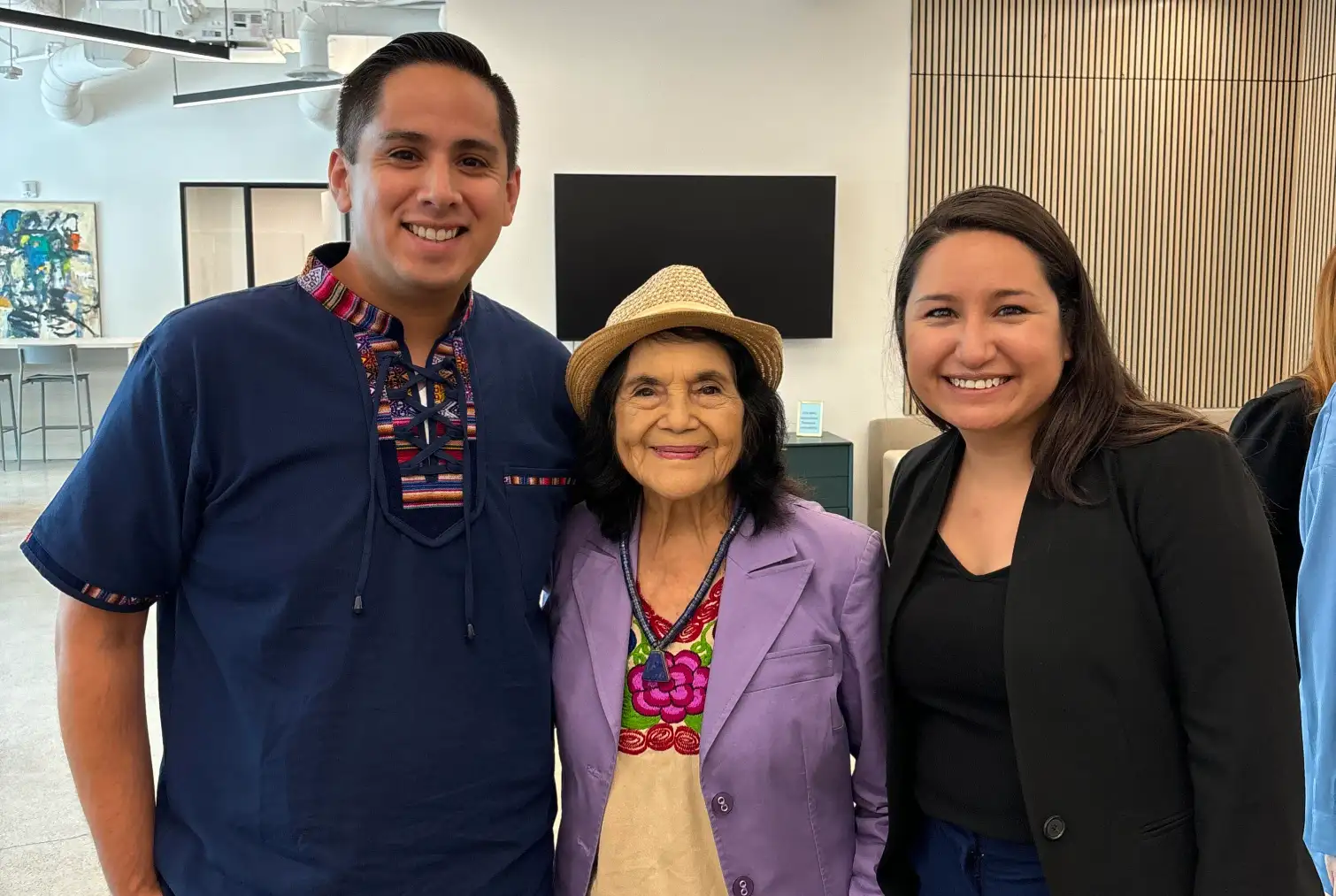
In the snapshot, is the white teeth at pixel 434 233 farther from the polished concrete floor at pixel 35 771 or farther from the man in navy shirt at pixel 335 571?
the polished concrete floor at pixel 35 771

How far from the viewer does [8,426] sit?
11477mm

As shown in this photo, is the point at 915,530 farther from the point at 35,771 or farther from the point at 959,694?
the point at 35,771

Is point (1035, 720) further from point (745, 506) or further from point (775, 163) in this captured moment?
point (775, 163)

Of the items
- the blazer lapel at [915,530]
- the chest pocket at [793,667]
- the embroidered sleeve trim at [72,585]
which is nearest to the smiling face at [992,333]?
the blazer lapel at [915,530]

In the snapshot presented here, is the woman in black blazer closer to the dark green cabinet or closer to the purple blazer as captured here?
the purple blazer

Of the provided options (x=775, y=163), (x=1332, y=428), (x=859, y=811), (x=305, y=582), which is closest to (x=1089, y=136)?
(x=775, y=163)

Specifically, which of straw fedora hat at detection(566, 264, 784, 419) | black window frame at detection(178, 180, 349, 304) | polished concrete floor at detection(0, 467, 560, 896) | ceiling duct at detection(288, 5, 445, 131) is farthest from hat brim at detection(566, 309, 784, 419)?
black window frame at detection(178, 180, 349, 304)

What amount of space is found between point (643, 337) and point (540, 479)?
309 millimetres

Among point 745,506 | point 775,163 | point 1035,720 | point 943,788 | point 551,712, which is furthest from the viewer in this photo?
point 775,163

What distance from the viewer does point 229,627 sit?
1.55 m

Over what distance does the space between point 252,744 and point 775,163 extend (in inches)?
209

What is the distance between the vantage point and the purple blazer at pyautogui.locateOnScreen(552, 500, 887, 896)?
1677 mm

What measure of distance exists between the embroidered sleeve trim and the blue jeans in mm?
1255

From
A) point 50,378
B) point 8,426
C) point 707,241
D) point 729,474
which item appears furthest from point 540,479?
point 8,426
